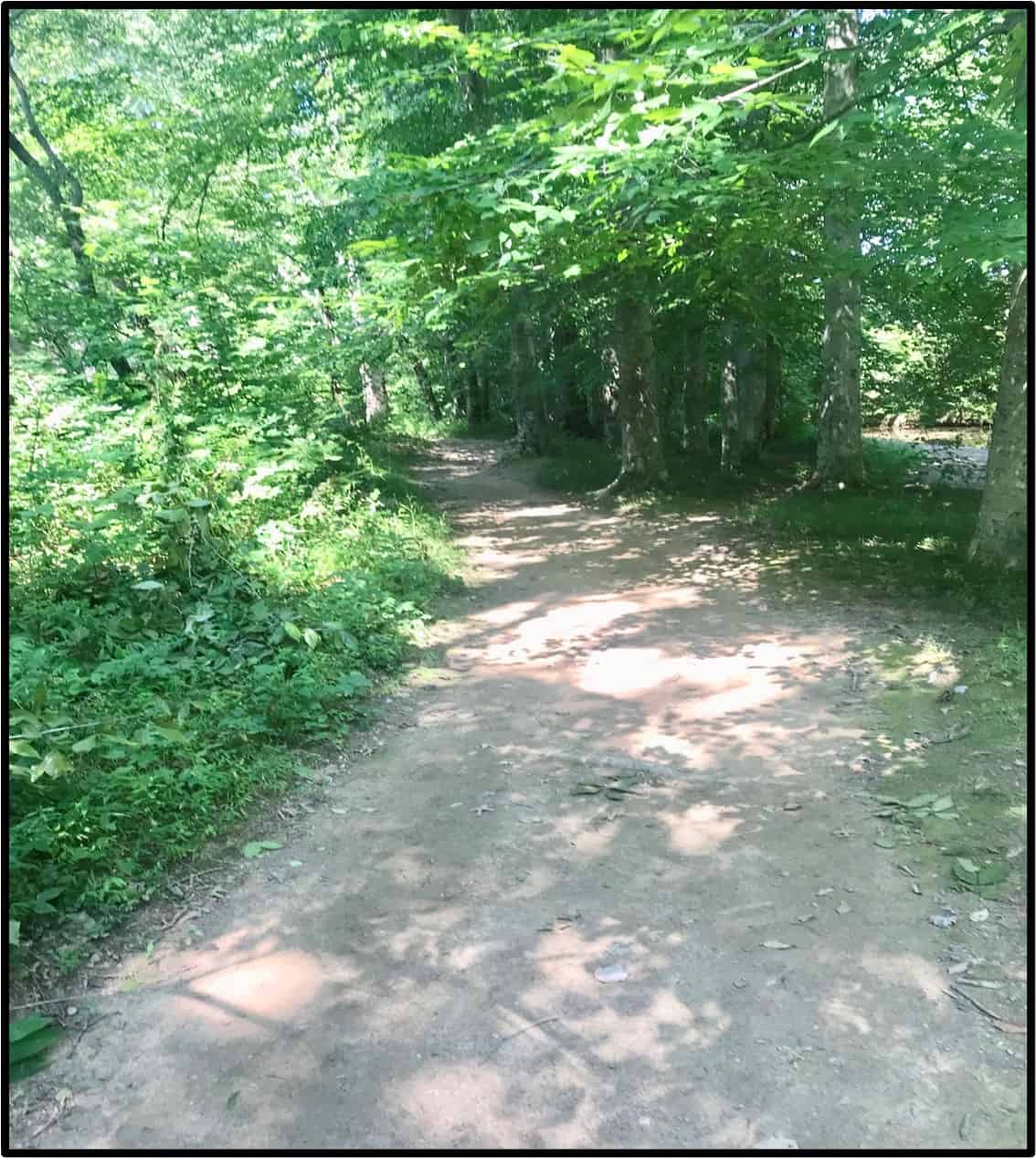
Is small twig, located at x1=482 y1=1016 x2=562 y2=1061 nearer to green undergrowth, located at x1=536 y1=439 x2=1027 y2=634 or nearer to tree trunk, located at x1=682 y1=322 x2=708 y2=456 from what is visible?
green undergrowth, located at x1=536 y1=439 x2=1027 y2=634

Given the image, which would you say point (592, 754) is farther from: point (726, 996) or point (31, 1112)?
point (31, 1112)

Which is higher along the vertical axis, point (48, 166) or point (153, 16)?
point (153, 16)

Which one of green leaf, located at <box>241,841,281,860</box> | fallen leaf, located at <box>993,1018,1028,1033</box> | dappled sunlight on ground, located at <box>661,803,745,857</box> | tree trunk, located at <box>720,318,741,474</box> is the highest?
tree trunk, located at <box>720,318,741,474</box>

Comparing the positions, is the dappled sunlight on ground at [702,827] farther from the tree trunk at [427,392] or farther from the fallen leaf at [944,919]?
the tree trunk at [427,392]

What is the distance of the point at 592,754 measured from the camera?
5.99 meters

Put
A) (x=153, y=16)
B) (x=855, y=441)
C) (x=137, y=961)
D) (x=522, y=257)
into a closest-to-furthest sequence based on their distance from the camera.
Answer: (x=137, y=961), (x=522, y=257), (x=855, y=441), (x=153, y=16)

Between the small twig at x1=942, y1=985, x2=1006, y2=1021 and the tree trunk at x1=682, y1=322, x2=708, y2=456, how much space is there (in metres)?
15.9

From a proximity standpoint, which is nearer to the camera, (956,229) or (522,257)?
(956,229)

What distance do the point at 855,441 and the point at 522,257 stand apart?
32.5 ft

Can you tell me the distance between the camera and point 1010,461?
888 centimetres

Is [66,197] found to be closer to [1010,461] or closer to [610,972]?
[610,972]

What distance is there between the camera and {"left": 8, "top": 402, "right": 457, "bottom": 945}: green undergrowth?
4.21m

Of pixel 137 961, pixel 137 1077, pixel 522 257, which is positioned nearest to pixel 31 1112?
pixel 137 1077

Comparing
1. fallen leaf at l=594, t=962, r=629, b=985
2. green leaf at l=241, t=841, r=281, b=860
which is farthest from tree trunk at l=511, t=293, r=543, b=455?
fallen leaf at l=594, t=962, r=629, b=985
